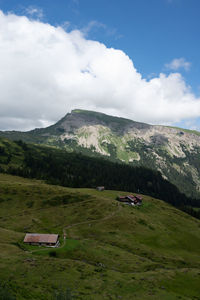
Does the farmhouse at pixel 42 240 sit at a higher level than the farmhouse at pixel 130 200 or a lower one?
lower

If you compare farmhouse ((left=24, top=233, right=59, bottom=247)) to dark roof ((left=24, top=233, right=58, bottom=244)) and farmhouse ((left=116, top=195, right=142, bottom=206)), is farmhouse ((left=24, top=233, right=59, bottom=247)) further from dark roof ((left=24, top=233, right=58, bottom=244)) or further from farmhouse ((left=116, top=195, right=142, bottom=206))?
farmhouse ((left=116, top=195, right=142, bottom=206))

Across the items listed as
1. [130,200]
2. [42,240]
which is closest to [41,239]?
[42,240]

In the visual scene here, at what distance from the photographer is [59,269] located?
167ft

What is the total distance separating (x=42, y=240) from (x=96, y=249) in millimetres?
18430

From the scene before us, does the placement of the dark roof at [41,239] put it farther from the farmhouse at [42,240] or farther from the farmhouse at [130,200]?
the farmhouse at [130,200]

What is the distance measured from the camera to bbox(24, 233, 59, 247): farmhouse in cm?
7492

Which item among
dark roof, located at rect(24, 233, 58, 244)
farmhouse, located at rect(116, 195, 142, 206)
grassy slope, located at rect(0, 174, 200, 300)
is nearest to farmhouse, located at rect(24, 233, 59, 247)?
dark roof, located at rect(24, 233, 58, 244)

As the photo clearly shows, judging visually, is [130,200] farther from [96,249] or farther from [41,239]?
[41,239]

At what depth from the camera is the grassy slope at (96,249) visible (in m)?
45.7

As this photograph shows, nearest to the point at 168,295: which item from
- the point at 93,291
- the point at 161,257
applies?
the point at 93,291

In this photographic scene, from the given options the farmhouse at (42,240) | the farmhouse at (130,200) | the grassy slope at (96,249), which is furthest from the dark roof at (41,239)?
the farmhouse at (130,200)

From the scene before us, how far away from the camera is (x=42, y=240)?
75938 mm

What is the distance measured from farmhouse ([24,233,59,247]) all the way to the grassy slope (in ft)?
9.25

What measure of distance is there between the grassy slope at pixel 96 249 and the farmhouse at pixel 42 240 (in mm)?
2819
